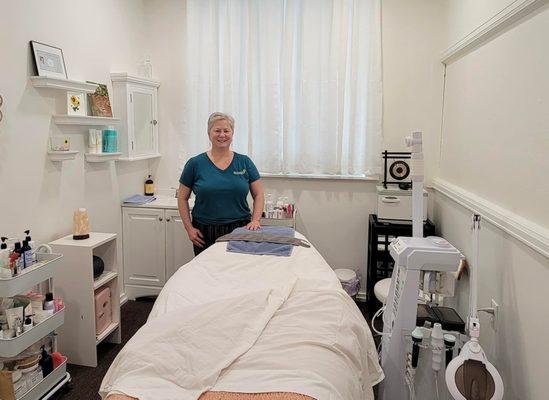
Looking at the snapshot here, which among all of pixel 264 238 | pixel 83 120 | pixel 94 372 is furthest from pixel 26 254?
pixel 264 238

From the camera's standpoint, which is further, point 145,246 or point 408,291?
point 145,246

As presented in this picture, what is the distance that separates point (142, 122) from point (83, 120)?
0.84 metres

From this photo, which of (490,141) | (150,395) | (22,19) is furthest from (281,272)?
(22,19)

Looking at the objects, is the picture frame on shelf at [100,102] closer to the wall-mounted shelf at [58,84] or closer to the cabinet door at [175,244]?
the wall-mounted shelf at [58,84]

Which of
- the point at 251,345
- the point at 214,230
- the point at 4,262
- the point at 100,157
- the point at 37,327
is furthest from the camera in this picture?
the point at 100,157

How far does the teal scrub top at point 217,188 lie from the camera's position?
8.77 feet

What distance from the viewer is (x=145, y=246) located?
3.41m

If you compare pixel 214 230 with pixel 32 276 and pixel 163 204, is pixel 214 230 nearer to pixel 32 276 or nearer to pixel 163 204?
pixel 163 204

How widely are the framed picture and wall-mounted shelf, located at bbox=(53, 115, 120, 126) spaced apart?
25cm

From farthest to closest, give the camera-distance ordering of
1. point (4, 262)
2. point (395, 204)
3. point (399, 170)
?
1. point (399, 170)
2. point (395, 204)
3. point (4, 262)

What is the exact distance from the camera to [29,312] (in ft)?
6.78

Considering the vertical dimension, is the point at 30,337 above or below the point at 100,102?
below

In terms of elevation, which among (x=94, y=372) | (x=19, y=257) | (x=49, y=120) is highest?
(x=49, y=120)

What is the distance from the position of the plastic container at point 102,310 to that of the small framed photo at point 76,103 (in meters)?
1.18
